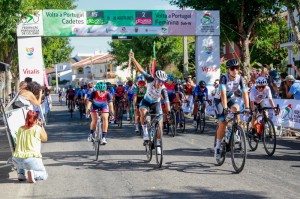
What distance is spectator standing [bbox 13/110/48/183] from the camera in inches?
312

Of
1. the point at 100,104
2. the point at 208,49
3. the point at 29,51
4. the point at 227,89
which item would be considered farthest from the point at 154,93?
the point at 208,49

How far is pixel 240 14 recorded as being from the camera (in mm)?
24062

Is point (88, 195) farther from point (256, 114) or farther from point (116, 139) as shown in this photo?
point (116, 139)

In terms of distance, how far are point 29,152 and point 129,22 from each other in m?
16.3

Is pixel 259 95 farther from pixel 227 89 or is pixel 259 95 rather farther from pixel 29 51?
pixel 29 51

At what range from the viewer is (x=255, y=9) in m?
24.6

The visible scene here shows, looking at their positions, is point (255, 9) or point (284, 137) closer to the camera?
point (284, 137)

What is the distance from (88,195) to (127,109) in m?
13.7

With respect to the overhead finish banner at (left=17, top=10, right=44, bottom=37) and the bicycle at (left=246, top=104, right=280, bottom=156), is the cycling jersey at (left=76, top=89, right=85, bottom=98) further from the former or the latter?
the bicycle at (left=246, top=104, right=280, bottom=156)

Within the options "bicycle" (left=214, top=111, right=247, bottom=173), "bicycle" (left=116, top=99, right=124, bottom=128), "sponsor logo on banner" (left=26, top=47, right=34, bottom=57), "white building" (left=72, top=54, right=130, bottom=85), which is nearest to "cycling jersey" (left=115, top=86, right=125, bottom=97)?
"bicycle" (left=116, top=99, right=124, bottom=128)

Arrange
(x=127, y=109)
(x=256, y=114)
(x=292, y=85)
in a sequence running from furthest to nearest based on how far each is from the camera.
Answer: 1. (x=127, y=109)
2. (x=292, y=85)
3. (x=256, y=114)

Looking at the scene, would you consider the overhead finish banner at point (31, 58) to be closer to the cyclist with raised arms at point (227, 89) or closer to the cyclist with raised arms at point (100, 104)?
the cyclist with raised arms at point (100, 104)

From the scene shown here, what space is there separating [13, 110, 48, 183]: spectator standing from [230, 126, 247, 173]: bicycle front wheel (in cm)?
334

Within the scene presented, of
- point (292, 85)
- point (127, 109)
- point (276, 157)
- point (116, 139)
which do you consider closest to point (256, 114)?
point (276, 157)
